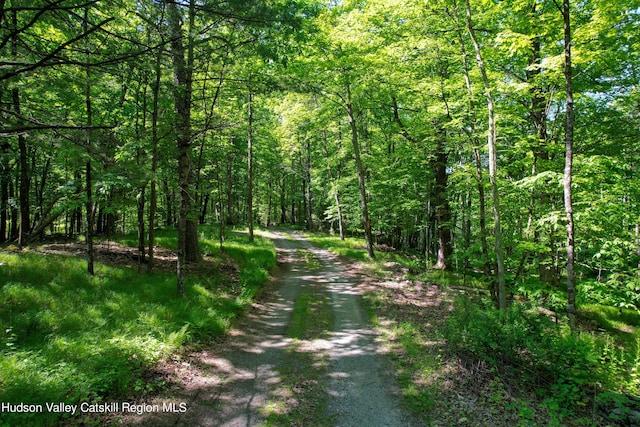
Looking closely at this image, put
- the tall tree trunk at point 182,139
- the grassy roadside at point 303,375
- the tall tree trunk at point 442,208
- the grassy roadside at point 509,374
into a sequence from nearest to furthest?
the grassy roadside at point 509,374 < the grassy roadside at point 303,375 < the tall tree trunk at point 182,139 < the tall tree trunk at point 442,208

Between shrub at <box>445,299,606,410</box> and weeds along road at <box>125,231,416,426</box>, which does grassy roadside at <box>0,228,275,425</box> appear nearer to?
weeds along road at <box>125,231,416,426</box>

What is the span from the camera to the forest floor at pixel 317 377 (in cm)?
448

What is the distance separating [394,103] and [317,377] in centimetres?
1319

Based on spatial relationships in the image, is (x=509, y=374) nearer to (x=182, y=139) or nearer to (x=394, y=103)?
(x=182, y=139)

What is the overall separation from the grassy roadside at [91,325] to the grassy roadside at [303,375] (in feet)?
6.11

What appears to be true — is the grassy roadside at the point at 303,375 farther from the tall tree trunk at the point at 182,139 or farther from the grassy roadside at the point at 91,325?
the tall tree trunk at the point at 182,139

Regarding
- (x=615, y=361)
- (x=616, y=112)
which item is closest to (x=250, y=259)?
(x=615, y=361)

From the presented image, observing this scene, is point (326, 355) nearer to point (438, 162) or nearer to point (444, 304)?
point (444, 304)

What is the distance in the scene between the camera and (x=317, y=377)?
18.5ft

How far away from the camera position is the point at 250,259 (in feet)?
46.2

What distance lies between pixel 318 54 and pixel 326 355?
44.1 feet

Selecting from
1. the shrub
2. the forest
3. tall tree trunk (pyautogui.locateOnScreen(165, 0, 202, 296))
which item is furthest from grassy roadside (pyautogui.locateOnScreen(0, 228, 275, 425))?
the shrub

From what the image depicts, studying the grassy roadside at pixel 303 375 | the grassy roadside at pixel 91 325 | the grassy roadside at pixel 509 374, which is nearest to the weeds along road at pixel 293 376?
the grassy roadside at pixel 303 375

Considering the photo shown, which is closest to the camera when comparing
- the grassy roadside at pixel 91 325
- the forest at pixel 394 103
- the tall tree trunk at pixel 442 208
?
the grassy roadside at pixel 91 325
